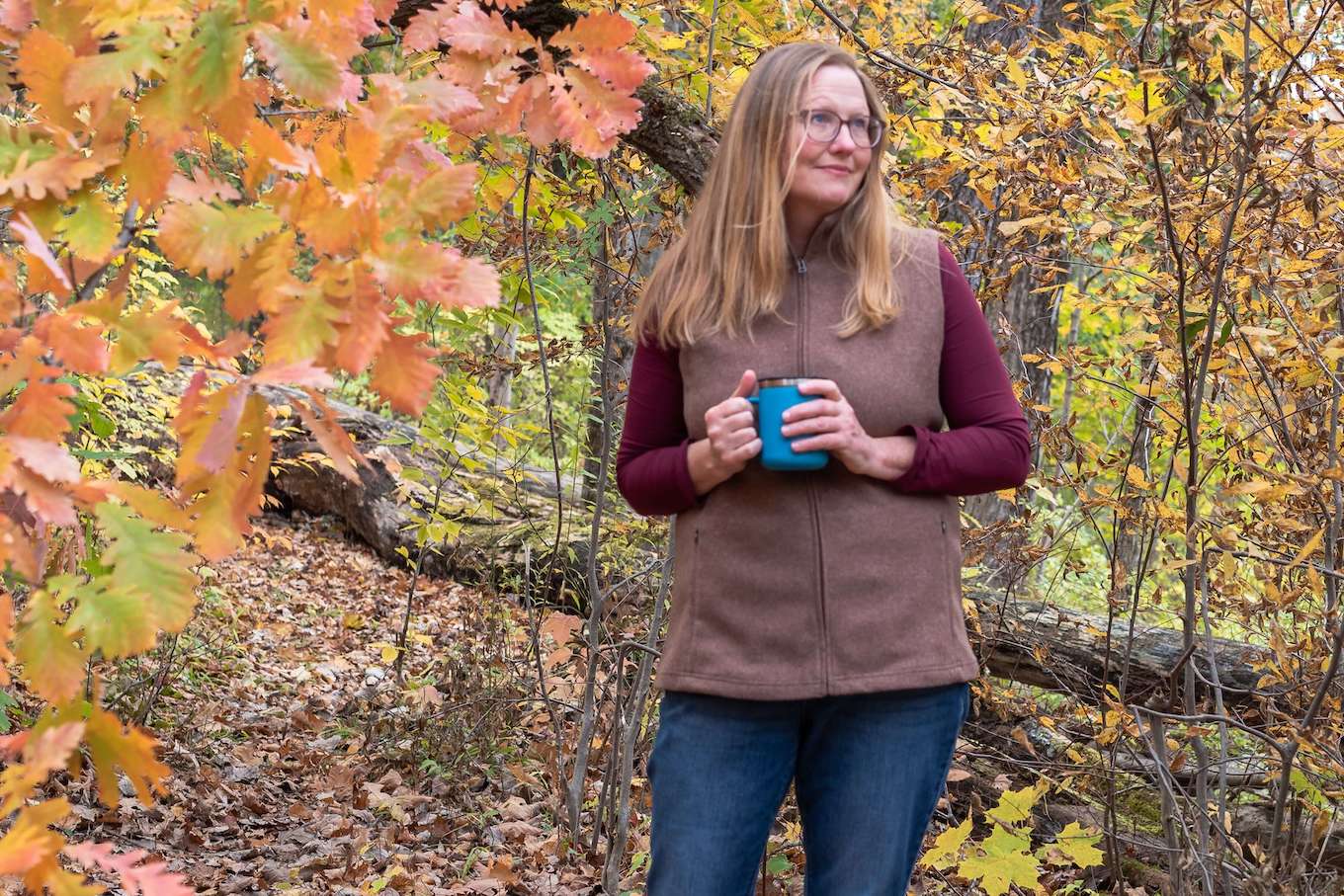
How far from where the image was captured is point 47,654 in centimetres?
129

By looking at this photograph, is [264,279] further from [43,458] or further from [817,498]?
[817,498]

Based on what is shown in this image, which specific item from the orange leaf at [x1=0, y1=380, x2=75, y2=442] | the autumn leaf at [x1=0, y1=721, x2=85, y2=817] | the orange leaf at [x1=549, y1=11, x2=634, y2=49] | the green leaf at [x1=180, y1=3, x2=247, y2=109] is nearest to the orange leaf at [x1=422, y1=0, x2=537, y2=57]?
the orange leaf at [x1=549, y1=11, x2=634, y2=49]

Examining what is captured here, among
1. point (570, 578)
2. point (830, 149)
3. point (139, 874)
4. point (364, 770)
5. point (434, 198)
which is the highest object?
point (830, 149)

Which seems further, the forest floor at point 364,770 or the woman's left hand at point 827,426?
the forest floor at point 364,770

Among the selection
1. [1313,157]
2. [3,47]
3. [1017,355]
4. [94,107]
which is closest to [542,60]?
[94,107]

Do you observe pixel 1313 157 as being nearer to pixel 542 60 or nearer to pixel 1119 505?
pixel 1119 505

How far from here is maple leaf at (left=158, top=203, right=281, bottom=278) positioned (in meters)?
1.26

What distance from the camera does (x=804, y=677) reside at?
6.05 ft

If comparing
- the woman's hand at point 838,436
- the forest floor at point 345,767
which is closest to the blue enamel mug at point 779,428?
the woman's hand at point 838,436

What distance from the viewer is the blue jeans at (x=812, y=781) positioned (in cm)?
188

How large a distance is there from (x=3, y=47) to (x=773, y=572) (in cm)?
139

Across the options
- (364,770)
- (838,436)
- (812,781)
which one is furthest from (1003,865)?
(364,770)

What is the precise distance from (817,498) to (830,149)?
0.56m

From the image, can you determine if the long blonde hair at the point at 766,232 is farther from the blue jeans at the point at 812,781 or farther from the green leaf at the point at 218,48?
the green leaf at the point at 218,48
